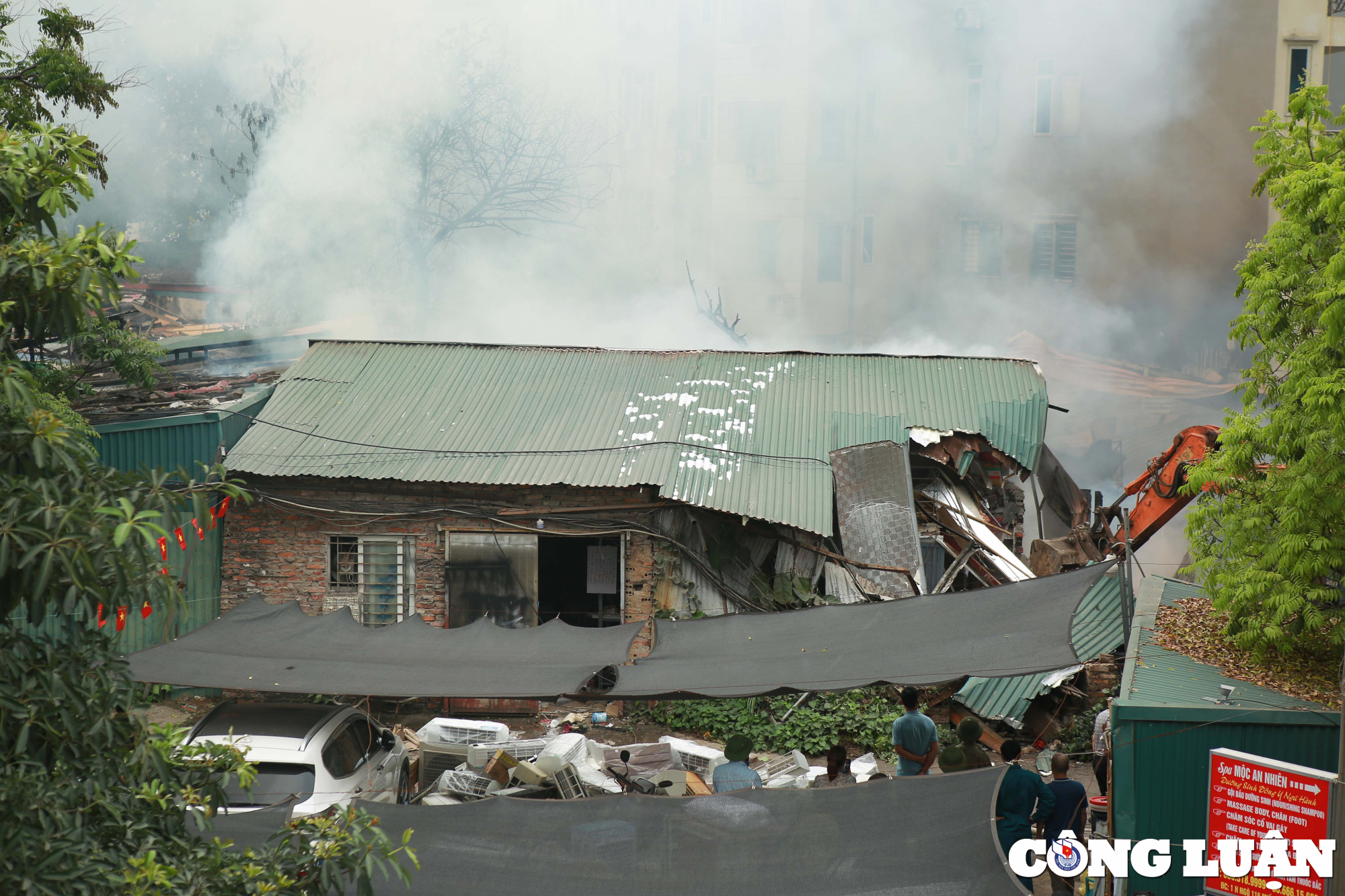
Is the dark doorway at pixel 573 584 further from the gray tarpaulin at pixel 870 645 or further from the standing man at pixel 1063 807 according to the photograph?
the standing man at pixel 1063 807

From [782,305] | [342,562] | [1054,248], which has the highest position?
[1054,248]

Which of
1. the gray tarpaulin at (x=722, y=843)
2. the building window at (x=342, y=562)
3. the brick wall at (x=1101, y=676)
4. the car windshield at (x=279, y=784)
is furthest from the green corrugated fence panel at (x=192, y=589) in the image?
the brick wall at (x=1101, y=676)

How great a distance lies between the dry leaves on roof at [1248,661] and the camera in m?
7.24

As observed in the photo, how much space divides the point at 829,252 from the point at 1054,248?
699cm

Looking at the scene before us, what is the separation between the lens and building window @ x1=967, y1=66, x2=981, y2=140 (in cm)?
2842

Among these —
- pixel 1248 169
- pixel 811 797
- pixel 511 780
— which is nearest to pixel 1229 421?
pixel 811 797

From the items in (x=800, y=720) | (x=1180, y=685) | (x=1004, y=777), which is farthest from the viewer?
(x=800, y=720)

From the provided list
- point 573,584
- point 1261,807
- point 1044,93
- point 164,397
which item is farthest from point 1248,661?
point 1044,93

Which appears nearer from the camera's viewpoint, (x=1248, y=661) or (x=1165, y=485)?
(x=1248, y=661)

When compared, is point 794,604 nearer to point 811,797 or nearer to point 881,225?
point 811,797

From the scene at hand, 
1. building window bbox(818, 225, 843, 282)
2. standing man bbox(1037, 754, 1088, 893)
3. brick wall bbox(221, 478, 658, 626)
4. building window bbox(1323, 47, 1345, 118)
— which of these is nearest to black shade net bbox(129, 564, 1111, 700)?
standing man bbox(1037, 754, 1088, 893)

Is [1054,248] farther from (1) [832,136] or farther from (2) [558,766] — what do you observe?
(2) [558,766]

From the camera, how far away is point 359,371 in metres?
15.9

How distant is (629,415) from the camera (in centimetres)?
1449
